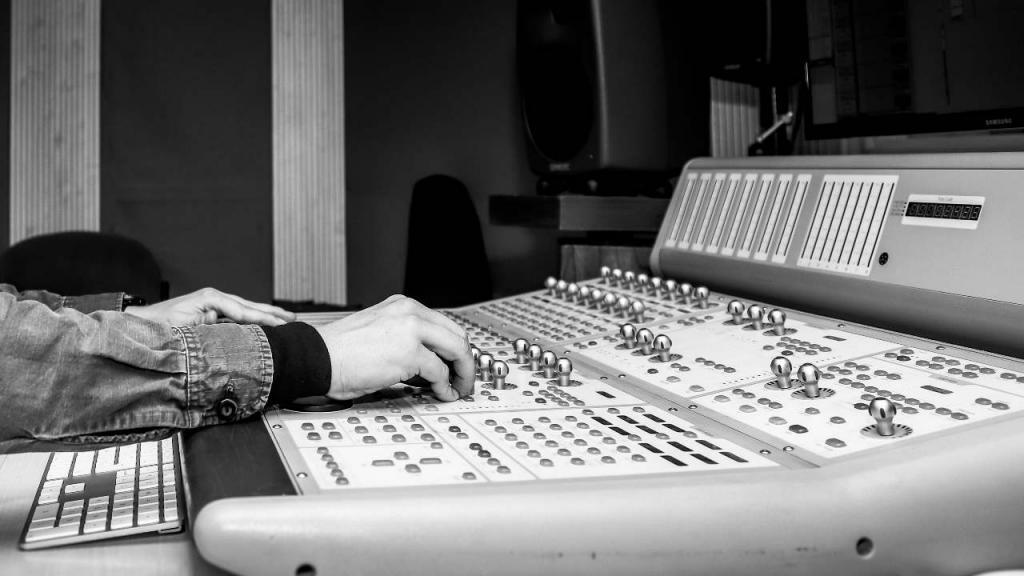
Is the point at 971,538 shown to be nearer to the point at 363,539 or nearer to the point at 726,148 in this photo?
the point at 363,539

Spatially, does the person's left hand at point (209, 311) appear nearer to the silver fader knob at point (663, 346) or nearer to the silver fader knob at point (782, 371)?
the silver fader knob at point (663, 346)

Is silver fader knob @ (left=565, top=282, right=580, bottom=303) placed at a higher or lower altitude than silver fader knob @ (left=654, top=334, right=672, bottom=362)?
higher

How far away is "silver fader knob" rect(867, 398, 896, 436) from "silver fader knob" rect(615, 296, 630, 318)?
1.78 feet

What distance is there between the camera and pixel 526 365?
1035 mm

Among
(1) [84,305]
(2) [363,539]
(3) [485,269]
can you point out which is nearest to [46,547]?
(2) [363,539]

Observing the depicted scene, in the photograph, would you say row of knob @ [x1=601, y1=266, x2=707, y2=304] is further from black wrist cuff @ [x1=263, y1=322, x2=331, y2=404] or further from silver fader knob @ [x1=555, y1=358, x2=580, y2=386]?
black wrist cuff @ [x1=263, y1=322, x2=331, y2=404]

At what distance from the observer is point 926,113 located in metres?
1.26

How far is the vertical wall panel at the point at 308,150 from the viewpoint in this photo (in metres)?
3.88

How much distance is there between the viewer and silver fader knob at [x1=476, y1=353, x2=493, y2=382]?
3.15 feet

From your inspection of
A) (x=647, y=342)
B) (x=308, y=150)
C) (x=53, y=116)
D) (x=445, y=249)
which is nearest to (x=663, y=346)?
(x=647, y=342)

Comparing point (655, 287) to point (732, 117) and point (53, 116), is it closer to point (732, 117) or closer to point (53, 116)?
point (732, 117)

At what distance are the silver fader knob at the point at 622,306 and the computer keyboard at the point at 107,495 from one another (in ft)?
1.93

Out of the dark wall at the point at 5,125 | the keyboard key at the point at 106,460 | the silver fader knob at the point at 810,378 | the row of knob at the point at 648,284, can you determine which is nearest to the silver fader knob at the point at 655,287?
the row of knob at the point at 648,284

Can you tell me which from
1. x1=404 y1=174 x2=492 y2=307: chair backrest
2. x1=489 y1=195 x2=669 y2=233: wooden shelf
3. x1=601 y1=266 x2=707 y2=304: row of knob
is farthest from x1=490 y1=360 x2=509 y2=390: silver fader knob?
x1=404 y1=174 x2=492 y2=307: chair backrest
